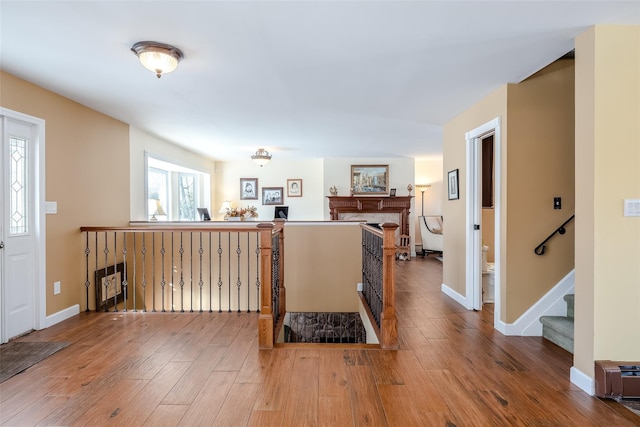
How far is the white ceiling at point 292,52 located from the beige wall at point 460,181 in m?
0.15

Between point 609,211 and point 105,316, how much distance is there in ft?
15.7

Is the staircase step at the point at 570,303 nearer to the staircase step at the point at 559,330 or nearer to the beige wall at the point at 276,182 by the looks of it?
the staircase step at the point at 559,330

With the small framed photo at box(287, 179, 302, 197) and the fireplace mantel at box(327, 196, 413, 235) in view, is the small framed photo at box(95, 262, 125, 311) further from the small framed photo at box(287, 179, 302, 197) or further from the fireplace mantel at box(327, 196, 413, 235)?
the fireplace mantel at box(327, 196, 413, 235)

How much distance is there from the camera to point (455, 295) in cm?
441

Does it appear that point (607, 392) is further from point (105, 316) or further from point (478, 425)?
point (105, 316)

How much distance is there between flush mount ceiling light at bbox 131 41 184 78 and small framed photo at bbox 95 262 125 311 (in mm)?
2919

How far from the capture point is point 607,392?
7.13 feet

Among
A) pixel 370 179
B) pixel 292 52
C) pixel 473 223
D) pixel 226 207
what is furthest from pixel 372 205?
pixel 292 52

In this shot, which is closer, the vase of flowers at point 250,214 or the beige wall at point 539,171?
the beige wall at point 539,171

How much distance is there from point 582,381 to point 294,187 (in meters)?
6.96

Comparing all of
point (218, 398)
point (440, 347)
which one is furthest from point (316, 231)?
point (218, 398)

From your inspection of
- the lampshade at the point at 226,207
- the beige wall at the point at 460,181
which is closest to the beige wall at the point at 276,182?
the lampshade at the point at 226,207

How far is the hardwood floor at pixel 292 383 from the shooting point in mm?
1979

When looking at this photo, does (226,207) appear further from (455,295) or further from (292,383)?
(292,383)
